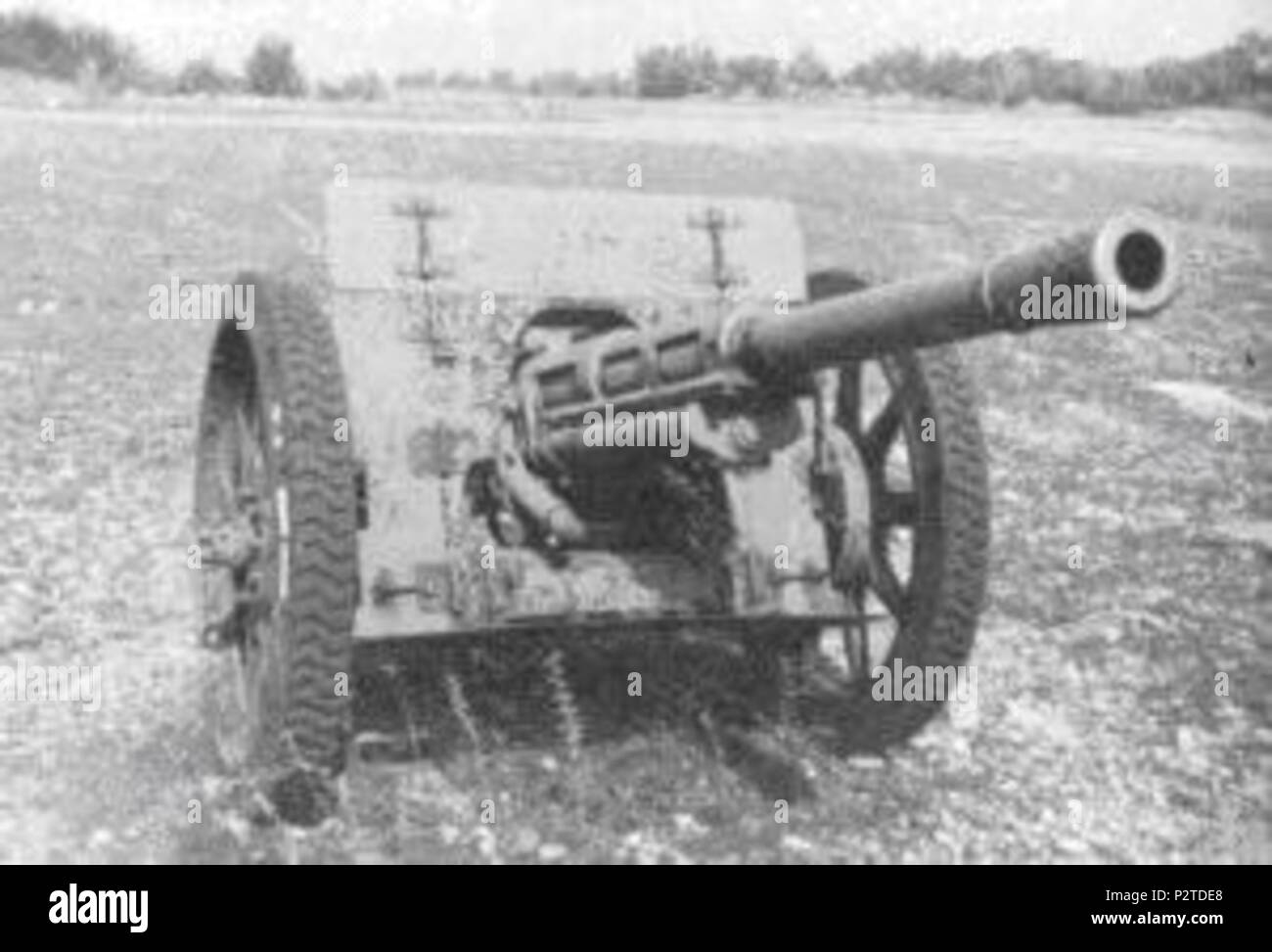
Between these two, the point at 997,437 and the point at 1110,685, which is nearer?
the point at 1110,685

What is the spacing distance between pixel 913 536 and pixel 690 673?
107 cm

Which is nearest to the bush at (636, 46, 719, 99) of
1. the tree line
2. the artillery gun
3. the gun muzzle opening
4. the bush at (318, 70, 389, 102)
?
the tree line

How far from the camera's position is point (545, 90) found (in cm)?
2380

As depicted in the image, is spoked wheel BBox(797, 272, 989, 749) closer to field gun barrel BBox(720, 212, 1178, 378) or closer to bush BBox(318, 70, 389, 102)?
field gun barrel BBox(720, 212, 1178, 378)

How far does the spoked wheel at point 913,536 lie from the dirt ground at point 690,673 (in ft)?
0.86

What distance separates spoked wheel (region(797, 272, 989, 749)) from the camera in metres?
5.18

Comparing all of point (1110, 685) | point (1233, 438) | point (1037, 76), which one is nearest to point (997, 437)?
point (1233, 438)

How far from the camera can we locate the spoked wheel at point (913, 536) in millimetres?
5184

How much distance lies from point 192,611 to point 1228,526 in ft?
14.0

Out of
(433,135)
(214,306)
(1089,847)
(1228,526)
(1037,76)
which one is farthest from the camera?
(1037,76)

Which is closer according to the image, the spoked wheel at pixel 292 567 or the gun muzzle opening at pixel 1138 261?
the gun muzzle opening at pixel 1138 261

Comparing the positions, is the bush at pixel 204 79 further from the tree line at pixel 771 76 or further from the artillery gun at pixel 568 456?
the artillery gun at pixel 568 456

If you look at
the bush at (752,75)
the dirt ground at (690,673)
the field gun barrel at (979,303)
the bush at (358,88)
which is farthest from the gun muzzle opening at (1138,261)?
the bush at (752,75)

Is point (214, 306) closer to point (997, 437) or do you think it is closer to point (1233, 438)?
point (997, 437)
